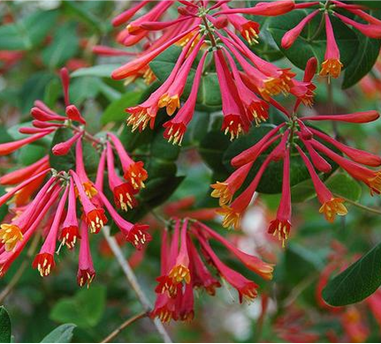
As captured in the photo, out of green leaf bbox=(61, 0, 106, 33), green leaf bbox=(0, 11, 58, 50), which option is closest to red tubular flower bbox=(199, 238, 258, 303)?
green leaf bbox=(61, 0, 106, 33)

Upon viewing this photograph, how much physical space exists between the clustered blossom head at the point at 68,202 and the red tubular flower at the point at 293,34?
0.26 m

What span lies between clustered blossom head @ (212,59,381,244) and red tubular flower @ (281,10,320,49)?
0.17ft

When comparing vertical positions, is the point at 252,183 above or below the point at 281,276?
above

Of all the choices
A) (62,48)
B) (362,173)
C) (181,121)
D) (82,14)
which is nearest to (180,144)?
(181,121)

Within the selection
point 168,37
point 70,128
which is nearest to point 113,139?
point 70,128

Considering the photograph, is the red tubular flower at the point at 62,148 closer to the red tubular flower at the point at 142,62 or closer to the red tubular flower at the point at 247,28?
the red tubular flower at the point at 142,62

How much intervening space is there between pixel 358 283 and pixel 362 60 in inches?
14.2

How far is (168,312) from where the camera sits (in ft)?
3.34

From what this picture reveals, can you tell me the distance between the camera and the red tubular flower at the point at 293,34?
0.91 m

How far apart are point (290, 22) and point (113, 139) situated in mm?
330

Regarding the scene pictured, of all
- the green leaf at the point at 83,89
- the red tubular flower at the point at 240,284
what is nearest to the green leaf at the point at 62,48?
the green leaf at the point at 83,89

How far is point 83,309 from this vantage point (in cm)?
150

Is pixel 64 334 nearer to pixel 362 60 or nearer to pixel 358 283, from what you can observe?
pixel 358 283

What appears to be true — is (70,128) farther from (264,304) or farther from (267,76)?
(264,304)
